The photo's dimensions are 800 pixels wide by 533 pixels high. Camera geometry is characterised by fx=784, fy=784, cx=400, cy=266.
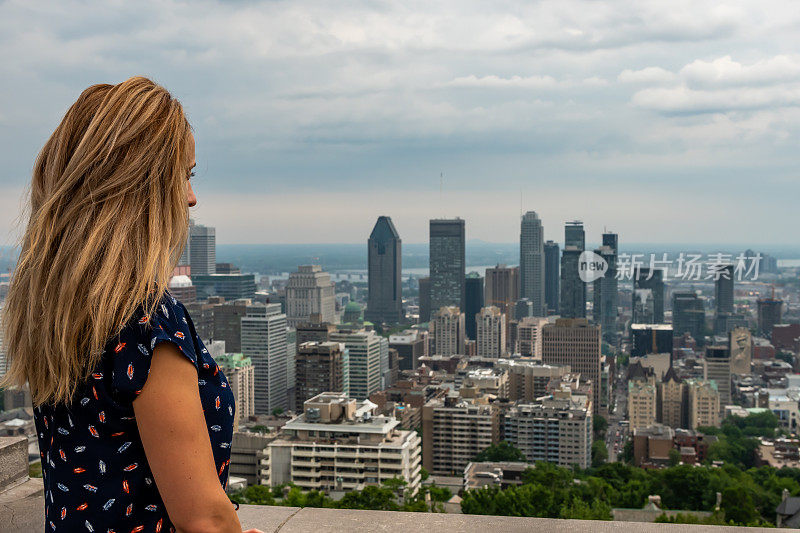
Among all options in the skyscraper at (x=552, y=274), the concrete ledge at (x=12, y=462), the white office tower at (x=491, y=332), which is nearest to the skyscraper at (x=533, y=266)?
the skyscraper at (x=552, y=274)

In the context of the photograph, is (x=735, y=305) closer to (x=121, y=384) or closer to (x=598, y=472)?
(x=598, y=472)

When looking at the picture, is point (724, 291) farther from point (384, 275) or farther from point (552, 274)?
point (384, 275)

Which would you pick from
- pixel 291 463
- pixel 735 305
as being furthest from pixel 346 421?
pixel 735 305

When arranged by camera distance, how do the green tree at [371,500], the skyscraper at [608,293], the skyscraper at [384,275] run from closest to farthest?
the green tree at [371,500], the skyscraper at [608,293], the skyscraper at [384,275]

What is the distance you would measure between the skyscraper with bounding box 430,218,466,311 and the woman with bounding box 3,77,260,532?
71.2ft

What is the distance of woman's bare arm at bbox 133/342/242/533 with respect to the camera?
0.44 meters

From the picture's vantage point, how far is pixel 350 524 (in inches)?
45.3

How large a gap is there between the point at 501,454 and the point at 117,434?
12.1 m

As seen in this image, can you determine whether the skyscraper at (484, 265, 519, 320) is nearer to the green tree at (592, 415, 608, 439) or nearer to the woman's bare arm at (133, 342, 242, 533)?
the green tree at (592, 415, 608, 439)

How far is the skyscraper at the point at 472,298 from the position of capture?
21.9 m

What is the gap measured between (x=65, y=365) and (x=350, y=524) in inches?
30.6

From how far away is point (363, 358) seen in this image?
16.7m

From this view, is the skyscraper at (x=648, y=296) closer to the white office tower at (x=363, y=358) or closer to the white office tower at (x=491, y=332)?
the white office tower at (x=491, y=332)

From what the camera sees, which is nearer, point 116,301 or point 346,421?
point 116,301
